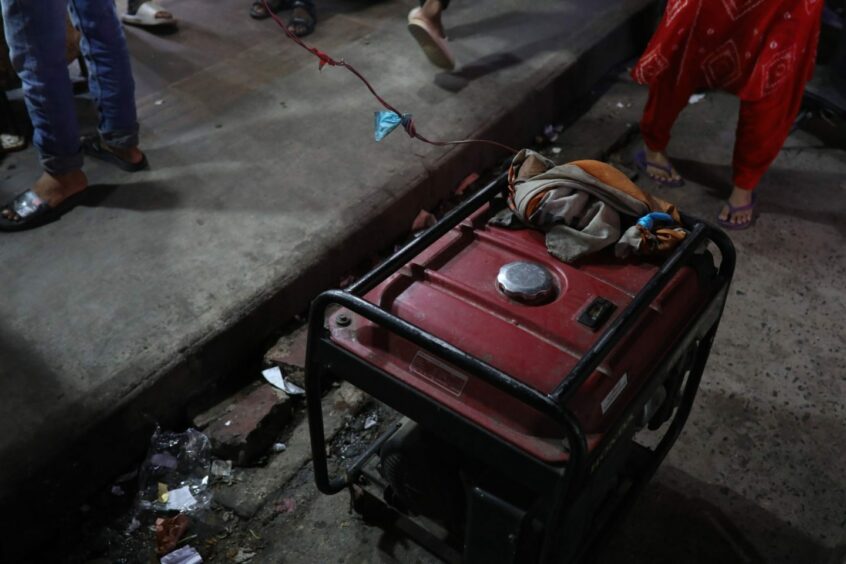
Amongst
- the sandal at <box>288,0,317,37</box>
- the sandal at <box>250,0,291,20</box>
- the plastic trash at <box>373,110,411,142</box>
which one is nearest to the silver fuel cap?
the plastic trash at <box>373,110,411,142</box>

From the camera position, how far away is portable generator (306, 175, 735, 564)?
1.46 m

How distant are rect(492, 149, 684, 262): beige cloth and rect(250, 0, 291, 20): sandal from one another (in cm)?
304

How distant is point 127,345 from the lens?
7.80 ft

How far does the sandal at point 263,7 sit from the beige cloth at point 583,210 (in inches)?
120

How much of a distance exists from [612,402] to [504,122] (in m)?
2.33

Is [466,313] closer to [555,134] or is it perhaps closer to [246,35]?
[555,134]

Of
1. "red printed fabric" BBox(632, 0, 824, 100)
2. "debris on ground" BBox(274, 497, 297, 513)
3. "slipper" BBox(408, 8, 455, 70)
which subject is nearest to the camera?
"debris on ground" BBox(274, 497, 297, 513)

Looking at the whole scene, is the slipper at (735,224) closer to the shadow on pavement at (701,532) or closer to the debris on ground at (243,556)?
the shadow on pavement at (701,532)

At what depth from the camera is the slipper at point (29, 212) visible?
9.21ft

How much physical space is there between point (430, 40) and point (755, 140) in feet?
5.30

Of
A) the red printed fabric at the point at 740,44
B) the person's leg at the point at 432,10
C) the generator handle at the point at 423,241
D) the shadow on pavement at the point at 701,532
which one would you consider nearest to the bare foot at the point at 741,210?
the red printed fabric at the point at 740,44

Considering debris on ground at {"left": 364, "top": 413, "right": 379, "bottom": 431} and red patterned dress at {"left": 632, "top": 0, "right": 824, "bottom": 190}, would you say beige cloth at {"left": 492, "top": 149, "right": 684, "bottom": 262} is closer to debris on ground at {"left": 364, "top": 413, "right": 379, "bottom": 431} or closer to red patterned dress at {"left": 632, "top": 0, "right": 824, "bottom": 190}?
debris on ground at {"left": 364, "top": 413, "right": 379, "bottom": 431}

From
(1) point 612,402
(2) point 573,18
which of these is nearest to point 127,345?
(1) point 612,402

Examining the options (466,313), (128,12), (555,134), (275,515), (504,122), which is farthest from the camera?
(128,12)
